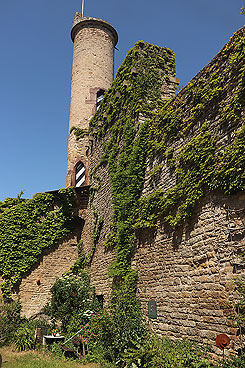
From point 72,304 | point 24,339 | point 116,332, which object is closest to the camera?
point 116,332

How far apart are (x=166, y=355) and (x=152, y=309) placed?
1336mm

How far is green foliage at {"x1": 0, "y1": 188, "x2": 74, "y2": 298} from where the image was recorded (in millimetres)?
12430

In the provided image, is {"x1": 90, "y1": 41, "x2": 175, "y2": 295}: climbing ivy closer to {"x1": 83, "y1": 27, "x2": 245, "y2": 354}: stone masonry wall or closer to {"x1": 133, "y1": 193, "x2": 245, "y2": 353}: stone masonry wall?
{"x1": 83, "y1": 27, "x2": 245, "y2": 354}: stone masonry wall

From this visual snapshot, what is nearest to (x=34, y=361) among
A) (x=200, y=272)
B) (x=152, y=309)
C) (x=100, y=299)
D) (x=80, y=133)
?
(x=100, y=299)

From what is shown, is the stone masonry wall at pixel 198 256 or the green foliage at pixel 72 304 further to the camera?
the green foliage at pixel 72 304

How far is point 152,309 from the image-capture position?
22.7ft

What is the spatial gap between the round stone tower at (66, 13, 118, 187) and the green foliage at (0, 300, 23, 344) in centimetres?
599

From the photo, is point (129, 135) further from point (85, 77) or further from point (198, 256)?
point (85, 77)

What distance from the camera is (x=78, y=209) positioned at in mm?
13562

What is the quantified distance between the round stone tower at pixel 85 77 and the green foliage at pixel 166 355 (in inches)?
373

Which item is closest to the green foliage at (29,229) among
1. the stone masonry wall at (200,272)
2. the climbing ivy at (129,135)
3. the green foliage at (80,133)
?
the climbing ivy at (129,135)

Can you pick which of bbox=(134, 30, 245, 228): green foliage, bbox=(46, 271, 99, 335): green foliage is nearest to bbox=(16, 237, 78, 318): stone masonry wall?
bbox=(46, 271, 99, 335): green foliage

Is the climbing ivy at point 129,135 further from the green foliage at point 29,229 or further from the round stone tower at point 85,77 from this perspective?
the round stone tower at point 85,77

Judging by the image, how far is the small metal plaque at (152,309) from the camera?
6.85 meters
